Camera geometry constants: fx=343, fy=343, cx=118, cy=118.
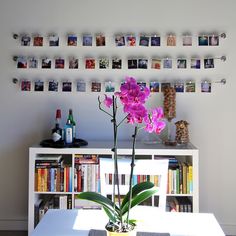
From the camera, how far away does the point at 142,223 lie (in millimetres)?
1537

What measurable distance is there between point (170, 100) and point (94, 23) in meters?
0.97

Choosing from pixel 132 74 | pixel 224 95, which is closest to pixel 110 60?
pixel 132 74

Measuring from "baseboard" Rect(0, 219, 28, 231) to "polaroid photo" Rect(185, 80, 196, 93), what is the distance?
6.17 ft

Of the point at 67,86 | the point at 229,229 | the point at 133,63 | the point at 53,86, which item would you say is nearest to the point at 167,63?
the point at 133,63

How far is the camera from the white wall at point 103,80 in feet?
9.96

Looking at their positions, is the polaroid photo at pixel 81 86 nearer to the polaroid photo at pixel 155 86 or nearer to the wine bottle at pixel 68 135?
the wine bottle at pixel 68 135

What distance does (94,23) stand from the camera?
121 inches

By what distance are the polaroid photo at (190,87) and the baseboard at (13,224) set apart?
1881 millimetres

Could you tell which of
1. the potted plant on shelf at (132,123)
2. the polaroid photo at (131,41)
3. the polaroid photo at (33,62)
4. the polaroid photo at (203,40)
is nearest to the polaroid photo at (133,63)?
the polaroid photo at (131,41)

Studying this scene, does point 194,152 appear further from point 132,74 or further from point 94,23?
point 94,23

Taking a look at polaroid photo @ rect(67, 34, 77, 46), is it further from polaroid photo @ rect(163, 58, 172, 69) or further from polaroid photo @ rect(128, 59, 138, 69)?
polaroid photo @ rect(163, 58, 172, 69)

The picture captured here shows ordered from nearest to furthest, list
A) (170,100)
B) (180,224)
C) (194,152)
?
(180,224) < (194,152) < (170,100)

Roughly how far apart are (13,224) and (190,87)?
2.02 metres

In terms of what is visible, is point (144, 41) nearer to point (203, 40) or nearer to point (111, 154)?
point (203, 40)
